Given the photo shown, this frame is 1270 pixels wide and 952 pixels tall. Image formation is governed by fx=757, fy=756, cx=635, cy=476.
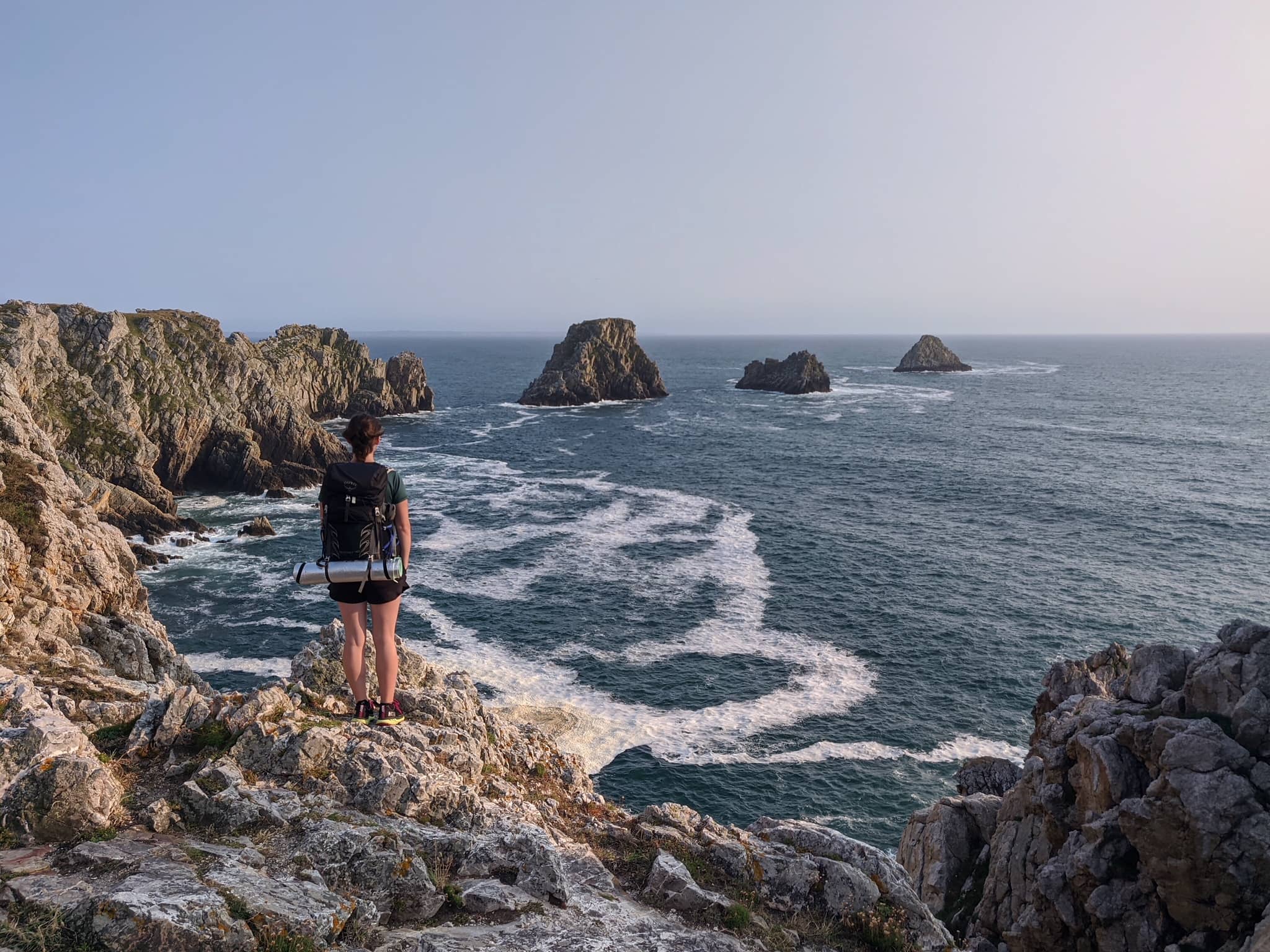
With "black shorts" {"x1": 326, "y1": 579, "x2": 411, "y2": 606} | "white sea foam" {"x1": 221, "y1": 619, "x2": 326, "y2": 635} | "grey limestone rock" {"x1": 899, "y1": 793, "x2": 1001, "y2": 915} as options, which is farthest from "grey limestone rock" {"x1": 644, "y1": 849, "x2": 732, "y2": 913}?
"white sea foam" {"x1": 221, "y1": 619, "x2": 326, "y2": 635}

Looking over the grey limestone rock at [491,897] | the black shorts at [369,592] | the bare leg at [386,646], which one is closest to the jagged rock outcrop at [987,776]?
the grey limestone rock at [491,897]

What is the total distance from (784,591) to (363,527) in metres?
43.1

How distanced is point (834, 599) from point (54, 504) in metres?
40.9

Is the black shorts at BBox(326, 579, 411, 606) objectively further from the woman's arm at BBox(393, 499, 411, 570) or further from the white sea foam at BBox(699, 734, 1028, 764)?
the white sea foam at BBox(699, 734, 1028, 764)

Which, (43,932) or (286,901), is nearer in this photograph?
(43,932)

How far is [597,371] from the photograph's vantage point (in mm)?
160750

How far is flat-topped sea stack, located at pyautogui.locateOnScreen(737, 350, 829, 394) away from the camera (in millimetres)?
170250

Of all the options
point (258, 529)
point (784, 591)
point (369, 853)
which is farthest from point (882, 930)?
point (258, 529)

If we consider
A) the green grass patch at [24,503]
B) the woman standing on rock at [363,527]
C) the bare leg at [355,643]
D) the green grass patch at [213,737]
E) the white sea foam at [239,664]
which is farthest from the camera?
the white sea foam at [239,664]

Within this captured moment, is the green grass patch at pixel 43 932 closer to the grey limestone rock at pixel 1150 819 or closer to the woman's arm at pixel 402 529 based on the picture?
the woman's arm at pixel 402 529

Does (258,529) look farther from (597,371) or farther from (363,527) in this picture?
(597,371)

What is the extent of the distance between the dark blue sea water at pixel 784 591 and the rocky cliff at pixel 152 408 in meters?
Answer: 6.18

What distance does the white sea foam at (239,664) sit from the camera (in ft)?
127

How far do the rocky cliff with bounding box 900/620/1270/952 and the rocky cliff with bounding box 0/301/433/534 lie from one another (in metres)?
59.6
